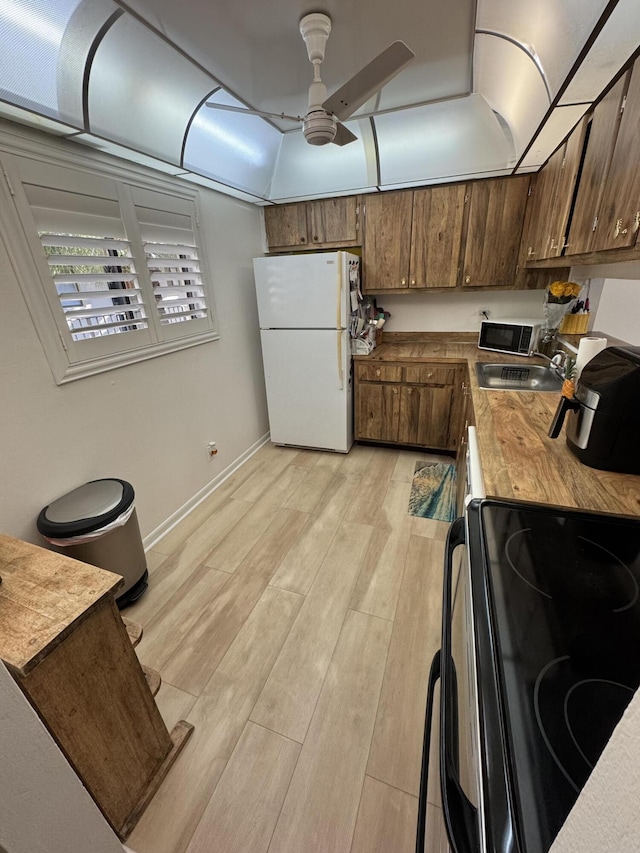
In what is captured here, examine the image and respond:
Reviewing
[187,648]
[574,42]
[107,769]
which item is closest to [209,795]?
[107,769]

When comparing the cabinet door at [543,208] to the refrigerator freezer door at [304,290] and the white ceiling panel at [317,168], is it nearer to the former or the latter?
the white ceiling panel at [317,168]

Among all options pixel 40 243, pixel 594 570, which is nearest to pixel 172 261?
pixel 40 243

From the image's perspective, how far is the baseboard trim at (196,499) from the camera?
2221 mm

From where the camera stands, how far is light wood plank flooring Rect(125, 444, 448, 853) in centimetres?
107

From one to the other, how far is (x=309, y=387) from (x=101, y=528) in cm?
191

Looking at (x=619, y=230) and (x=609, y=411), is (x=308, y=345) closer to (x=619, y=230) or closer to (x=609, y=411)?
(x=619, y=230)

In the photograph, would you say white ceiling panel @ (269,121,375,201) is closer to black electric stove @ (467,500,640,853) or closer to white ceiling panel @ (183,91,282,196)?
white ceiling panel @ (183,91,282,196)

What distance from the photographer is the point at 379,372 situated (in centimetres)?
293

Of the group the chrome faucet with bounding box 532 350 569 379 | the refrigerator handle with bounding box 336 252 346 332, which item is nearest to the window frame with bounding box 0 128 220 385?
the refrigerator handle with bounding box 336 252 346 332

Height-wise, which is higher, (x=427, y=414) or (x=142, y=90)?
(x=142, y=90)

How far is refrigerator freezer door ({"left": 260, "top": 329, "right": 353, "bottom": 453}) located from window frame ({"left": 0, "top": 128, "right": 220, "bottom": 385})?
105 centimetres

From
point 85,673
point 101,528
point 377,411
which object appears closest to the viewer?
point 85,673

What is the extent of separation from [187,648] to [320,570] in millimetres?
745

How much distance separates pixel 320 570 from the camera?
196 centimetres
